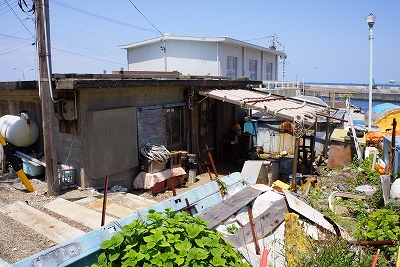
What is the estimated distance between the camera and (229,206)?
17.7 feet

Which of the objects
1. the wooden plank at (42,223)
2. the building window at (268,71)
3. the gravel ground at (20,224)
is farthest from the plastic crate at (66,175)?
the building window at (268,71)

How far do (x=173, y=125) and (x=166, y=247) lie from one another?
746 centimetres

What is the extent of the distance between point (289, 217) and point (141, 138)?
205 inches

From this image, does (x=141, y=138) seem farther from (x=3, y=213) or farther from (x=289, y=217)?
(x=289, y=217)

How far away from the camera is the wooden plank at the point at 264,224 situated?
14.9ft

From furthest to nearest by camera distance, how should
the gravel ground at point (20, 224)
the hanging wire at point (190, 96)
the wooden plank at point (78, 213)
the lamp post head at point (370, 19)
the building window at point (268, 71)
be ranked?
the building window at point (268, 71), the lamp post head at point (370, 19), the hanging wire at point (190, 96), the wooden plank at point (78, 213), the gravel ground at point (20, 224)

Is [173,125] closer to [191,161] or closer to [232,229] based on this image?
[191,161]

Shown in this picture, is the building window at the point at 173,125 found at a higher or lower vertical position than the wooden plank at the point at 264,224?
higher

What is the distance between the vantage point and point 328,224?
5.20m

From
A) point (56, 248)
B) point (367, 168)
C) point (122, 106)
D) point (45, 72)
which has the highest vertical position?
point (45, 72)

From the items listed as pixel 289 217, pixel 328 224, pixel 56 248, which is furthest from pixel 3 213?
pixel 328 224

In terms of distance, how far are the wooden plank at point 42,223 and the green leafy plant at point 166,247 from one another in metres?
1.55

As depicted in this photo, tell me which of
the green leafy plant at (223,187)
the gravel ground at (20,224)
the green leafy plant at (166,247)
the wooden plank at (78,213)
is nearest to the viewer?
the green leafy plant at (166,247)

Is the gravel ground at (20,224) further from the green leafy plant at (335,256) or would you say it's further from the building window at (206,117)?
the green leafy plant at (335,256)
